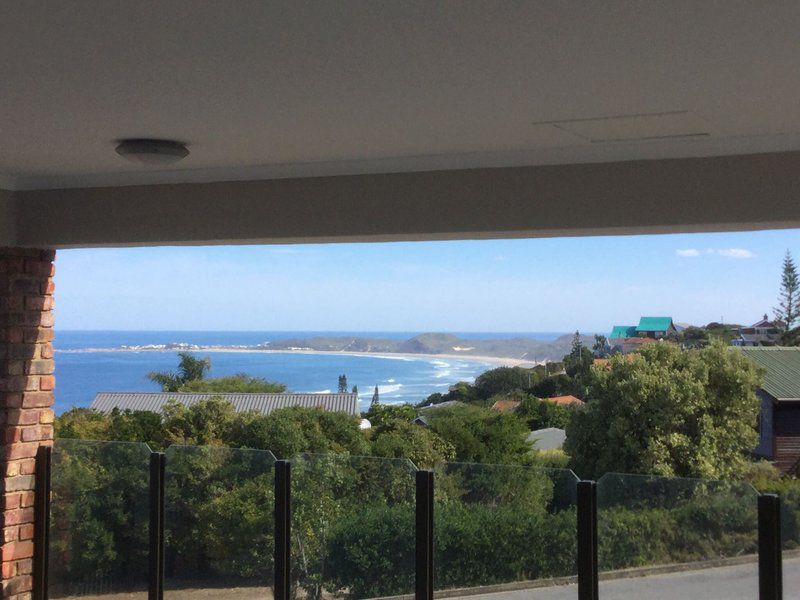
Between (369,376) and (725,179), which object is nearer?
(725,179)

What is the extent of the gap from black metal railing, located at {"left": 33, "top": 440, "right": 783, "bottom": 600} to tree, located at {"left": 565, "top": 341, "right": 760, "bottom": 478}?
771cm

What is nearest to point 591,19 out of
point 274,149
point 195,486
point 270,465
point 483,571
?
point 274,149

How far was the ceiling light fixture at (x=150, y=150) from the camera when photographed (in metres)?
2.81

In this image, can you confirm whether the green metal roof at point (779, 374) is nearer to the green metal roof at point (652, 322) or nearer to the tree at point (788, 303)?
the tree at point (788, 303)

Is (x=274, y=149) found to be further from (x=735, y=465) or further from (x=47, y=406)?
(x=735, y=465)

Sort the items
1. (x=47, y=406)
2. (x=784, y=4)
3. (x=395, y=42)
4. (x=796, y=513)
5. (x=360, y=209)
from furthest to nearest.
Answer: (x=47, y=406) → (x=360, y=209) → (x=796, y=513) → (x=395, y=42) → (x=784, y=4)

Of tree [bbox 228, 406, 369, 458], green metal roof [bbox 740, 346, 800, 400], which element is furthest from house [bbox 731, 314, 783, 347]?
tree [bbox 228, 406, 369, 458]

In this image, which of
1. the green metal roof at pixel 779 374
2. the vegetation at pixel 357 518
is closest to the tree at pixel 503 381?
the green metal roof at pixel 779 374

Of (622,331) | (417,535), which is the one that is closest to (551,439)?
(417,535)

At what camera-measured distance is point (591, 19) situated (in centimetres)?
164

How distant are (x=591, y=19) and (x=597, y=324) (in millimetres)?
48221

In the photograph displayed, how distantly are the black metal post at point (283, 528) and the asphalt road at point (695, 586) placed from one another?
109cm

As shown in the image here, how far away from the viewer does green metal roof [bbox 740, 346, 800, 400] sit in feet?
44.9

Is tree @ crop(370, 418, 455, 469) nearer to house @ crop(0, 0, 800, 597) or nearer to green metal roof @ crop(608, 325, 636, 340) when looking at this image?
house @ crop(0, 0, 800, 597)
